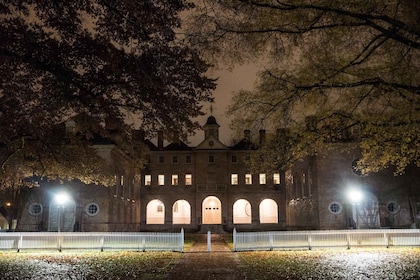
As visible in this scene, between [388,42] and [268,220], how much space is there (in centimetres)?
3957

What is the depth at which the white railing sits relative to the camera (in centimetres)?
1933

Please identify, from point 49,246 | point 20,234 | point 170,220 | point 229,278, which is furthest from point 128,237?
point 170,220

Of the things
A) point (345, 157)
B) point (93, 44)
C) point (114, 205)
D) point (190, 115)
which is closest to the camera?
point (93, 44)

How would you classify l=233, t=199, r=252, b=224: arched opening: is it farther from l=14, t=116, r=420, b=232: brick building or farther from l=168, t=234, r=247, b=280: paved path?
l=168, t=234, r=247, b=280: paved path

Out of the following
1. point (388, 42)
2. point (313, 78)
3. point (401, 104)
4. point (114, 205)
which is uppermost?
point (388, 42)

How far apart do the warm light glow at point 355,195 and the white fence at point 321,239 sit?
7603 mm

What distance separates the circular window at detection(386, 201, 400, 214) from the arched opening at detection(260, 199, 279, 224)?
20.6m

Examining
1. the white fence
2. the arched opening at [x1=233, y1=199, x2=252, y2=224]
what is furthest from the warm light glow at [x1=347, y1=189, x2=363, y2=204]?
the arched opening at [x1=233, y1=199, x2=252, y2=224]

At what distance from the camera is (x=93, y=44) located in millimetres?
10492

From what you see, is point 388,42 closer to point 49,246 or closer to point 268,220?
point 49,246

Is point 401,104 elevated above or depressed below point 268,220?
above

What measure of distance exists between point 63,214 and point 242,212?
2518cm

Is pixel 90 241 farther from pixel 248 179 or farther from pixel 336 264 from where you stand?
pixel 248 179

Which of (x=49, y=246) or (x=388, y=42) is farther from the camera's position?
(x=49, y=246)
